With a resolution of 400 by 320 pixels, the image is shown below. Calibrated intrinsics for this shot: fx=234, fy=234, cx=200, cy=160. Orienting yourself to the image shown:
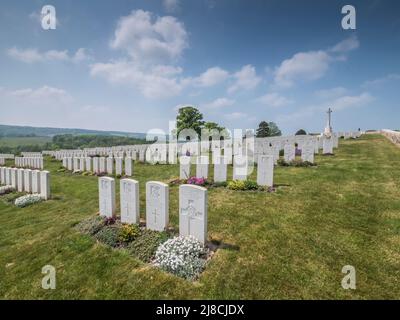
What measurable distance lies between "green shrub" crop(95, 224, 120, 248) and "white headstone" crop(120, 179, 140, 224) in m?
0.42

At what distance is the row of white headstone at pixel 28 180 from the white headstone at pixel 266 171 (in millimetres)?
10186

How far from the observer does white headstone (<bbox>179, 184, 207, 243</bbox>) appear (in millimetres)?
5617

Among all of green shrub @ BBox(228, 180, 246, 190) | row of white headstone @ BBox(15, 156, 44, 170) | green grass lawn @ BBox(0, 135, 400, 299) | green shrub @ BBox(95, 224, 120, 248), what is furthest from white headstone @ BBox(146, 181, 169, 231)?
row of white headstone @ BBox(15, 156, 44, 170)

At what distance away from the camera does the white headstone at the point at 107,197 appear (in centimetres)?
747

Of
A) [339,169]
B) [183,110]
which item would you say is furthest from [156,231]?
[183,110]

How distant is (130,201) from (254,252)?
3767 millimetres

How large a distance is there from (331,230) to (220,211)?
3.13 metres

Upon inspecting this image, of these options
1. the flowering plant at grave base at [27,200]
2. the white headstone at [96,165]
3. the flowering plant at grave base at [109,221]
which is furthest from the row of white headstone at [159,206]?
the white headstone at [96,165]

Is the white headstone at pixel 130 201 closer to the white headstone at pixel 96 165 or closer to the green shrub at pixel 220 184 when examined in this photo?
the green shrub at pixel 220 184

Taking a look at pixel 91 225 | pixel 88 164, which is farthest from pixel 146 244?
pixel 88 164

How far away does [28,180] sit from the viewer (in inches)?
509

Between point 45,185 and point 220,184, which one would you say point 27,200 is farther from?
point 220,184

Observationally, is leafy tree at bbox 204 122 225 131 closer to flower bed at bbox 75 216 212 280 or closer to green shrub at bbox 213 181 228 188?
green shrub at bbox 213 181 228 188
